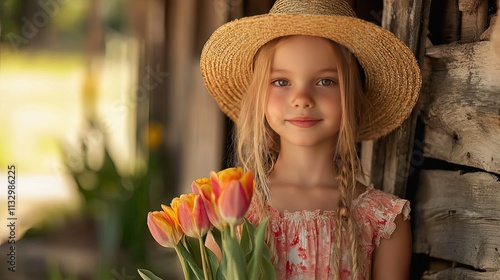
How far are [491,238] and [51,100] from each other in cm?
216

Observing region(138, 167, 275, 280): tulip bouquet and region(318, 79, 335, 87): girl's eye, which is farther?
region(318, 79, 335, 87): girl's eye

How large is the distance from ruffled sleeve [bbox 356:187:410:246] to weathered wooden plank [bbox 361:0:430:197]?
25cm

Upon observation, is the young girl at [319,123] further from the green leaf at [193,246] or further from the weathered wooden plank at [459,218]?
the green leaf at [193,246]

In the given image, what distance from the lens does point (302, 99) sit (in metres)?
1.84

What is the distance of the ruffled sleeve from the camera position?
6.37 feet

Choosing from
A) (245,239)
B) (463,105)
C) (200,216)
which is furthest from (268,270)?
(463,105)

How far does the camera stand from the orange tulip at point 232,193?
1.41m

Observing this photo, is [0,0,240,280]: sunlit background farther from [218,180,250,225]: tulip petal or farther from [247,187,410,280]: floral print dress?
[218,180,250,225]: tulip petal

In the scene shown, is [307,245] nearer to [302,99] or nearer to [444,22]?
[302,99]

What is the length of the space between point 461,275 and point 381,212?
29 cm

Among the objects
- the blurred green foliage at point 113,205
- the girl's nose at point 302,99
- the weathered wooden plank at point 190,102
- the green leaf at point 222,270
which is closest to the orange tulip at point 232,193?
the green leaf at point 222,270

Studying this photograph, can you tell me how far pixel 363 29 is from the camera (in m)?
1.85

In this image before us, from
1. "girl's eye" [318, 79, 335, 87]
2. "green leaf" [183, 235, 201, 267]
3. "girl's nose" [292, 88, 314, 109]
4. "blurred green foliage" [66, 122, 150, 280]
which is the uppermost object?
"girl's eye" [318, 79, 335, 87]

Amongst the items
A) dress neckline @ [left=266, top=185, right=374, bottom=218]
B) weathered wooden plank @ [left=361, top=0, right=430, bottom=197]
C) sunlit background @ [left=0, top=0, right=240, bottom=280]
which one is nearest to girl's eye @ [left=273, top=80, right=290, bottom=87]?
dress neckline @ [left=266, top=185, right=374, bottom=218]
